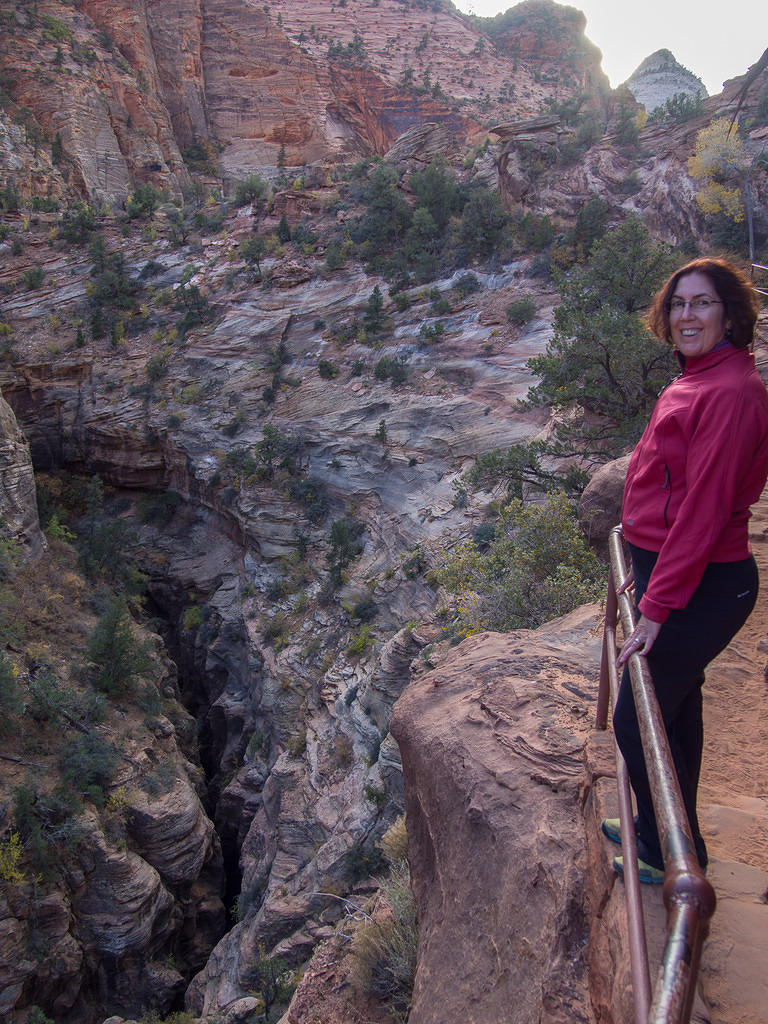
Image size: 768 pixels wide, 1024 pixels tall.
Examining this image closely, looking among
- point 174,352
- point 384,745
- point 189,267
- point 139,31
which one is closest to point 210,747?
point 384,745

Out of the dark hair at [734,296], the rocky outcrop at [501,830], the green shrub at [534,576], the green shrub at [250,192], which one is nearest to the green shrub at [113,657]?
the green shrub at [534,576]

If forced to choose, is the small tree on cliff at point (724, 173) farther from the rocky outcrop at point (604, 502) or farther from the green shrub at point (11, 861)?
the green shrub at point (11, 861)

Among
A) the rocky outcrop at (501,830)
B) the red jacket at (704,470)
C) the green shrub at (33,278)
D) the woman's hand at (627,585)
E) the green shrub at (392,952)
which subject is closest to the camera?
the red jacket at (704,470)

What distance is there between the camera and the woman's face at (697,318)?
1781 millimetres

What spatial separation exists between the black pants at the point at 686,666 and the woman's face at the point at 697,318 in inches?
26.3

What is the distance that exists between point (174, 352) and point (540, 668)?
736 inches

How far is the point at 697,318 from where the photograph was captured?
5.90 ft

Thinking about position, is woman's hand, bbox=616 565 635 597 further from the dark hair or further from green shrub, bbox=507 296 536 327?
green shrub, bbox=507 296 536 327

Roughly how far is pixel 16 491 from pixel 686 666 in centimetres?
1661

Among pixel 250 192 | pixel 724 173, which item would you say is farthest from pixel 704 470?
pixel 250 192

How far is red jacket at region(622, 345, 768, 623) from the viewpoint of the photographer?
1594mm

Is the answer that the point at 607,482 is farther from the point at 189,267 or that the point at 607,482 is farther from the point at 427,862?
the point at 189,267

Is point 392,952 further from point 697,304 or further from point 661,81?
point 661,81

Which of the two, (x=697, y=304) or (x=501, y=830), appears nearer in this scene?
(x=697, y=304)
